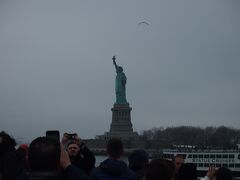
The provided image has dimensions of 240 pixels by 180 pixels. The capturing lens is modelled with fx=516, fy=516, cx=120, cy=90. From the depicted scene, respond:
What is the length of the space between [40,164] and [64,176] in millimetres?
258

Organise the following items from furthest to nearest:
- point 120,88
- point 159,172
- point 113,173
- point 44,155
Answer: point 120,88
point 113,173
point 159,172
point 44,155

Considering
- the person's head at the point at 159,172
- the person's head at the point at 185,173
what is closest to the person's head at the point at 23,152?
the person's head at the point at 185,173

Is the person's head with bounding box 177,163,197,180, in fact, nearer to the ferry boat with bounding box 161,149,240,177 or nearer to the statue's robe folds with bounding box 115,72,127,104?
the ferry boat with bounding box 161,149,240,177

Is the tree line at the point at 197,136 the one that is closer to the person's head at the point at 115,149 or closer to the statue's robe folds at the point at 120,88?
the statue's robe folds at the point at 120,88

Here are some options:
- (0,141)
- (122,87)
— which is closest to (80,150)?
(0,141)

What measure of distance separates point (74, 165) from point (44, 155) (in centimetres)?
131

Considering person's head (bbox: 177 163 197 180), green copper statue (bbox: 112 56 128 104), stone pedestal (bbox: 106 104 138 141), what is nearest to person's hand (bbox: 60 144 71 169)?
person's head (bbox: 177 163 197 180)

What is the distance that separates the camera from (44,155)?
3.71 m

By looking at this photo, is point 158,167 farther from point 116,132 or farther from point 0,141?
point 116,132

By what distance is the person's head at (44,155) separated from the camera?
3713 mm

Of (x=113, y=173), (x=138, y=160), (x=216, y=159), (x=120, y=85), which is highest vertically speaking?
(x=120, y=85)

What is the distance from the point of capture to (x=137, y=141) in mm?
86750

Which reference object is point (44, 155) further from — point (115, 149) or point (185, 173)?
point (185, 173)

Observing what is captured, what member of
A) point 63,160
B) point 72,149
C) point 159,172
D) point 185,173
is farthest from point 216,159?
point 63,160
